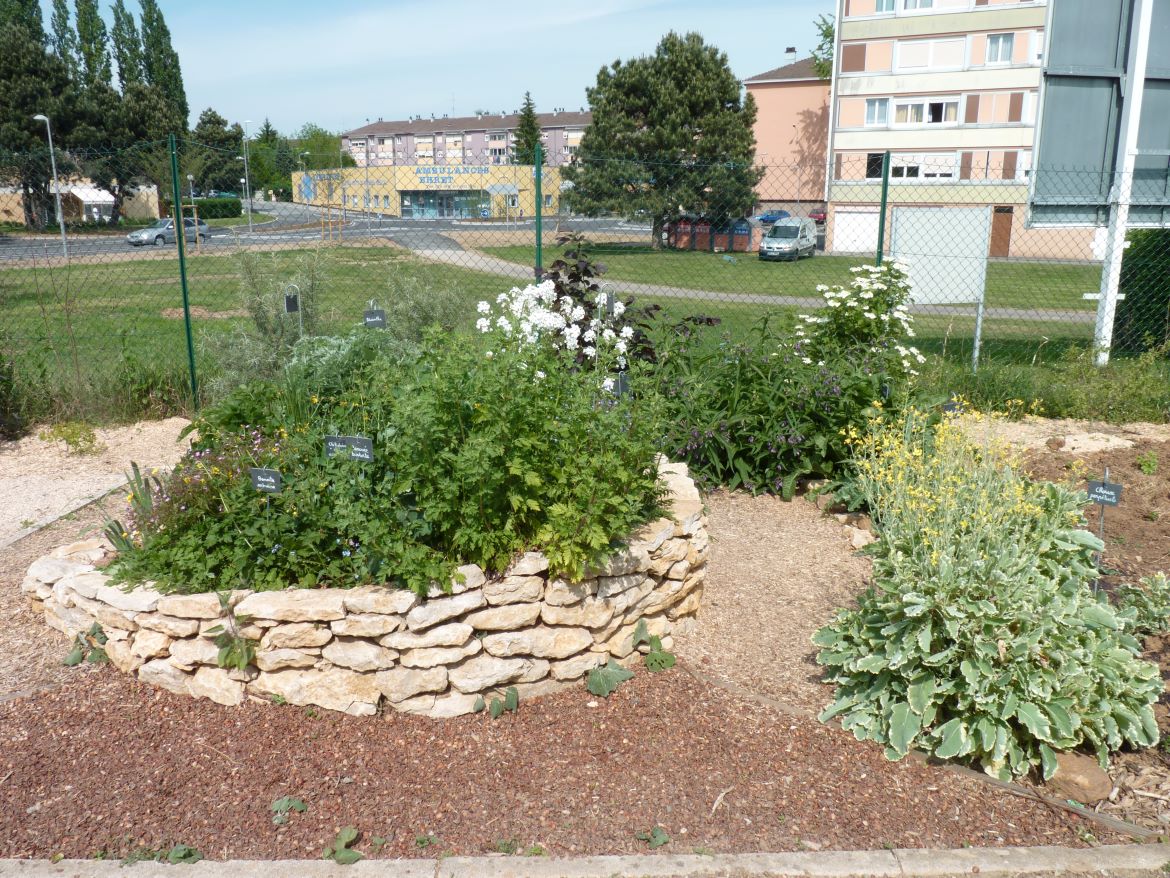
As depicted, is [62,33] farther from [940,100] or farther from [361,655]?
[361,655]

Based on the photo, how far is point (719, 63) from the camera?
38.7 metres

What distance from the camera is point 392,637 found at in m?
3.63

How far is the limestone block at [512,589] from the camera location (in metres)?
3.72

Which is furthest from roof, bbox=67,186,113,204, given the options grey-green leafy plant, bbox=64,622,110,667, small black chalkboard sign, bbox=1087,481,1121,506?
small black chalkboard sign, bbox=1087,481,1121,506

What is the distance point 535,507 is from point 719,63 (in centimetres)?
3873

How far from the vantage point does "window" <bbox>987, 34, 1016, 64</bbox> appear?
35969 mm

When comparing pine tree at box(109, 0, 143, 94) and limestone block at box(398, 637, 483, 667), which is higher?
pine tree at box(109, 0, 143, 94)

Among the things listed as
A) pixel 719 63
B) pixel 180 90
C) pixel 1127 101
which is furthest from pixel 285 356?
pixel 180 90

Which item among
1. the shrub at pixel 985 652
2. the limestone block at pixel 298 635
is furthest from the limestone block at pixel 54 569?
the shrub at pixel 985 652

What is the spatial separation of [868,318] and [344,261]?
7.48m

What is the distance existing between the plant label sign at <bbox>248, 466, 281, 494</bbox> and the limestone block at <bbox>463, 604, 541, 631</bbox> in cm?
95

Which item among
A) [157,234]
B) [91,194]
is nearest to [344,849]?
[91,194]

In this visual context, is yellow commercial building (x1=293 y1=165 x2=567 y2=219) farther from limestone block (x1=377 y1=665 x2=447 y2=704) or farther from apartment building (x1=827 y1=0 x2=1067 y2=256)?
apartment building (x1=827 y1=0 x2=1067 y2=256)

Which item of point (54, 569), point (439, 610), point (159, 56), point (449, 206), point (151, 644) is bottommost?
point (151, 644)
